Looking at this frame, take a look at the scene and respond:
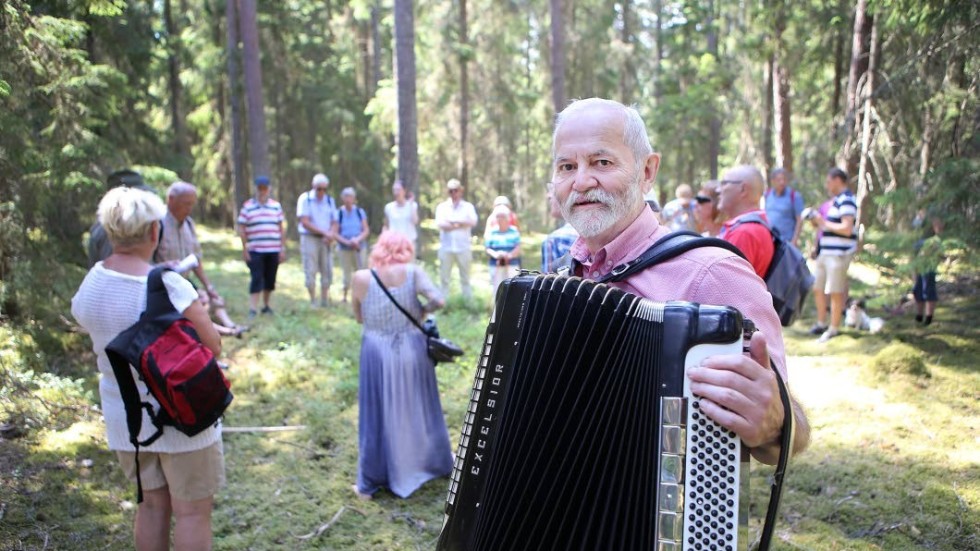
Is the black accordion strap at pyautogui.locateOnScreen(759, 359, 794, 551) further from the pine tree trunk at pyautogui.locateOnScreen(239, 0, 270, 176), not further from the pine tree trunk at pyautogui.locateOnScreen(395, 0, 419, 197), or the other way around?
the pine tree trunk at pyautogui.locateOnScreen(239, 0, 270, 176)

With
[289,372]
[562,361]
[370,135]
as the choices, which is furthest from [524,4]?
[562,361]

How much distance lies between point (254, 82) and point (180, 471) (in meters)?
12.5

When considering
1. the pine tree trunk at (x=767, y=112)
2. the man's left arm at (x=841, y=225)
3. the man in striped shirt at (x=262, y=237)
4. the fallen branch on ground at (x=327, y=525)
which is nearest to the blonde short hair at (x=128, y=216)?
the fallen branch on ground at (x=327, y=525)

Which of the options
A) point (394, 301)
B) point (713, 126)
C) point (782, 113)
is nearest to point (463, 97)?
point (713, 126)

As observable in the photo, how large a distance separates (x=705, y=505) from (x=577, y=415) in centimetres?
39

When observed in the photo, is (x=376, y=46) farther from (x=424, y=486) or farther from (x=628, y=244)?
(x=628, y=244)

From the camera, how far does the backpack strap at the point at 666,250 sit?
6.05 ft

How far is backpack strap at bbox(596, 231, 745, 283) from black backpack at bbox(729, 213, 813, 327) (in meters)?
2.78

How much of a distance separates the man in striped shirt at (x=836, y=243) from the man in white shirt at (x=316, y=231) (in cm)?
703

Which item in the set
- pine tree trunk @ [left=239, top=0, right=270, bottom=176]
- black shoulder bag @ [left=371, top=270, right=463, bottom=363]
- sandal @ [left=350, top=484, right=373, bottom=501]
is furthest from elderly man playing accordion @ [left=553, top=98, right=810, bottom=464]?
pine tree trunk @ [left=239, top=0, right=270, bottom=176]

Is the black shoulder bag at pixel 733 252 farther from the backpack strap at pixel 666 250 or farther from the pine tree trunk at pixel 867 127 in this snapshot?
the pine tree trunk at pixel 867 127

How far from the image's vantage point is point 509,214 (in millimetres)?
9617

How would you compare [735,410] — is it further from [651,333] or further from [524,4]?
[524,4]

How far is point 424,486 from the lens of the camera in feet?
16.7
